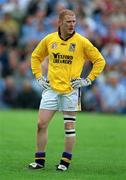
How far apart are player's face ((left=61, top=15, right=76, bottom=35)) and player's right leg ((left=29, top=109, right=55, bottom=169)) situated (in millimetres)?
1166

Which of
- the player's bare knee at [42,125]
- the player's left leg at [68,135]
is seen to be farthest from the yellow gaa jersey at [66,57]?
the player's bare knee at [42,125]

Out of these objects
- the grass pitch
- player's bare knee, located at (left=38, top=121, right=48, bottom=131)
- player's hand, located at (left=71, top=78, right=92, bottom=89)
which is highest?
player's hand, located at (left=71, top=78, right=92, bottom=89)

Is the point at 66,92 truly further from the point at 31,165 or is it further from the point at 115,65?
the point at 115,65

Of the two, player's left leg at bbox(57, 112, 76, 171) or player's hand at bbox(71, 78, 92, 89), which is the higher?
player's hand at bbox(71, 78, 92, 89)

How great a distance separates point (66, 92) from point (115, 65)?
12.1 metres

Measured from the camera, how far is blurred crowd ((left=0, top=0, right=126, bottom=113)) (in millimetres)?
22219

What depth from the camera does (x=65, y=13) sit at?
1048cm

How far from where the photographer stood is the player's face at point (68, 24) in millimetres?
10445

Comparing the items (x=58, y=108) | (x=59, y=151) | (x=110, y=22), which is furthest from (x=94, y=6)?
(x=58, y=108)

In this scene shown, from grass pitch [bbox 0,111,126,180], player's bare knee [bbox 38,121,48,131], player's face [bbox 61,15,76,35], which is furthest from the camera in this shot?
player's bare knee [bbox 38,121,48,131]

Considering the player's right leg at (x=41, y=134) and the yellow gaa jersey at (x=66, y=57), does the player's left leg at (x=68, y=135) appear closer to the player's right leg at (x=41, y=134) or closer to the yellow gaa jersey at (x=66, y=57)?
the player's right leg at (x=41, y=134)

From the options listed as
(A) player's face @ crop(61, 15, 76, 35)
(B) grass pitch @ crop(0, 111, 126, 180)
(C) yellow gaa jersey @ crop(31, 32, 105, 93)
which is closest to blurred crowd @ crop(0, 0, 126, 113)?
(B) grass pitch @ crop(0, 111, 126, 180)

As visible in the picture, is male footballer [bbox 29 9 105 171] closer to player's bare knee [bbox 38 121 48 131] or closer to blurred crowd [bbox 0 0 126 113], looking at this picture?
player's bare knee [bbox 38 121 48 131]

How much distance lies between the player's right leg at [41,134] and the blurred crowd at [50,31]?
11.3 meters
